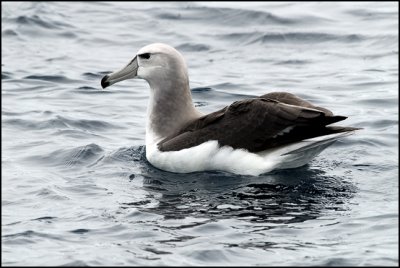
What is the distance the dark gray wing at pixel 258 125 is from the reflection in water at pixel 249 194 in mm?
405

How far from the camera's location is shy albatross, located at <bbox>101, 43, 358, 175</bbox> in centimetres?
1203

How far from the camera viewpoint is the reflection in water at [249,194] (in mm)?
11000

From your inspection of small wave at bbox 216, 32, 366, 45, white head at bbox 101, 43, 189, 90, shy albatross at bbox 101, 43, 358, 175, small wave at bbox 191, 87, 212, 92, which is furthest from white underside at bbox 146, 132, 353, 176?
small wave at bbox 216, 32, 366, 45

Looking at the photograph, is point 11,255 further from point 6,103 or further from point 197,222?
point 6,103

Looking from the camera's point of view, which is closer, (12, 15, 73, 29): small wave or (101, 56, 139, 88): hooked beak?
(101, 56, 139, 88): hooked beak

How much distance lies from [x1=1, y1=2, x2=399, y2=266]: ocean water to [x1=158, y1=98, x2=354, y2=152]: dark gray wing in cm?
43

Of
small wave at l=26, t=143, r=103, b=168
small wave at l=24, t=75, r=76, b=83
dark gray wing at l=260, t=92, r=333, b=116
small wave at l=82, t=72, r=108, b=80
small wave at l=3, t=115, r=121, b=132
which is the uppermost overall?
dark gray wing at l=260, t=92, r=333, b=116

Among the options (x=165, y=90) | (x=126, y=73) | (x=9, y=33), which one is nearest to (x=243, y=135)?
(x=165, y=90)

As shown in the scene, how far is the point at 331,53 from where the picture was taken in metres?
20.3

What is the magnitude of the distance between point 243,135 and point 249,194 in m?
0.85

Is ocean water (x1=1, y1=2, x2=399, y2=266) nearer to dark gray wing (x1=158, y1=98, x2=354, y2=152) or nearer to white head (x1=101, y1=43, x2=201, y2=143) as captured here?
dark gray wing (x1=158, y1=98, x2=354, y2=152)

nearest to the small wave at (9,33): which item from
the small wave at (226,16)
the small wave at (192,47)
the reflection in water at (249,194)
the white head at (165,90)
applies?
the small wave at (192,47)

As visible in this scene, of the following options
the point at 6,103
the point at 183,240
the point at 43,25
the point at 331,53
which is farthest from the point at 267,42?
the point at 183,240

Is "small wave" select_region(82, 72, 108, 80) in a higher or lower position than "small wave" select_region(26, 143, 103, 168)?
higher
